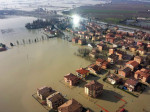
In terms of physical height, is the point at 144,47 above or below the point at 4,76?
above

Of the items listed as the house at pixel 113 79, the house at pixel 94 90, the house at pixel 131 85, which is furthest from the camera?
the house at pixel 113 79

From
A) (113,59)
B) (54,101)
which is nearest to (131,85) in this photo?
(113,59)

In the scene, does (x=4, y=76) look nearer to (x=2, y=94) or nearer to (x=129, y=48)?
(x=2, y=94)

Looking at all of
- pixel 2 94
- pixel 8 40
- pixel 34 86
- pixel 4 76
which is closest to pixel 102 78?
pixel 34 86

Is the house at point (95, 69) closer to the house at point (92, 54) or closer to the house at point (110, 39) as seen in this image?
the house at point (92, 54)

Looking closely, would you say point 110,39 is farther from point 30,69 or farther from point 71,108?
point 71,108

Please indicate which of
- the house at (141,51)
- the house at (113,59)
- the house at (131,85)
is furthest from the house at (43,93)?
the house at (141,51)

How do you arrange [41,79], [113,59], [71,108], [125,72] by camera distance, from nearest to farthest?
[71,108] < [125,72] < [41,79] < [113,59]

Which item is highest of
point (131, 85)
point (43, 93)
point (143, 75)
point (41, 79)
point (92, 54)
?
point (92, 54)
